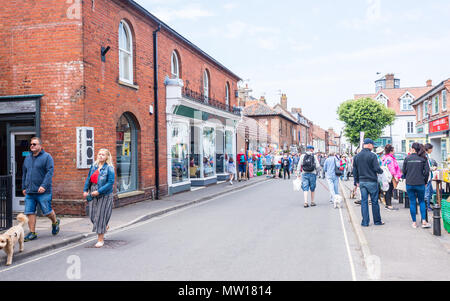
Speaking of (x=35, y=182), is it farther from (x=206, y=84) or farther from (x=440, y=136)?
(x=440, y=136)

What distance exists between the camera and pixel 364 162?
27.3 feet

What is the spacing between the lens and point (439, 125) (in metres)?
25.1

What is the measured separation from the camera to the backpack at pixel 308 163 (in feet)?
37.6

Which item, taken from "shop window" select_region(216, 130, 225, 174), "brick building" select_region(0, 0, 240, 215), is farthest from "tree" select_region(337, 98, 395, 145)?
"brick building" select_region(0, 0, 240, 215)

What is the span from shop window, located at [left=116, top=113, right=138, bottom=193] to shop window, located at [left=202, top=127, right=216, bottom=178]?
6.69 metres

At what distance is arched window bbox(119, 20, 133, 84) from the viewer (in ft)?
40.0

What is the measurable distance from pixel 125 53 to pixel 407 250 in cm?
997

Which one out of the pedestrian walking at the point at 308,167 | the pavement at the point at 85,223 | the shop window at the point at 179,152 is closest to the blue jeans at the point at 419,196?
the pedestrian walking at the point at 308,167

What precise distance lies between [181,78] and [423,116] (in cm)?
2543

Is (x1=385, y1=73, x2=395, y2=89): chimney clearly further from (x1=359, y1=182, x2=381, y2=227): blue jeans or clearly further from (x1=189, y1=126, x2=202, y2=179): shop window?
(x1=359, y1=182, x2=381, y2=227): blue jeans

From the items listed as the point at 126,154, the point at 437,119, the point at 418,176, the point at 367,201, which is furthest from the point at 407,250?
the point at 437,119

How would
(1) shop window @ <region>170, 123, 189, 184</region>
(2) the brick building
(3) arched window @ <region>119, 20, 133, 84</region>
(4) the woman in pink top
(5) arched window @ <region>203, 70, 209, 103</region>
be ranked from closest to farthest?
(2) the brick building → (4) the woman in pink top → (3) arched window @ <region>119, 20, 133, 84</region> → (1) shop window @ <region>170, 123, 189, 184</region> → (5) arched window @ <region>203, 70, 209, 103</region>

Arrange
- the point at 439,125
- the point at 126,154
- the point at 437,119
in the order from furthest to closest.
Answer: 1. the point at 437,119
2. the point at 439,125
3. the point at 126,154
